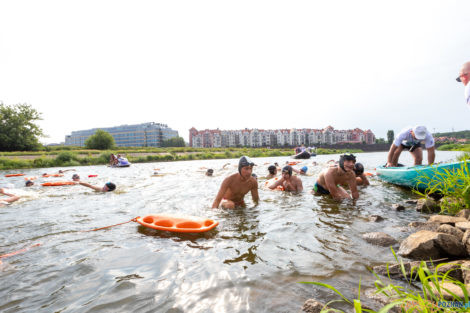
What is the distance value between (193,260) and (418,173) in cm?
637

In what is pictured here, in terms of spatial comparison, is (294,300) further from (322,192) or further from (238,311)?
(322,192)

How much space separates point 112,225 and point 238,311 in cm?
355

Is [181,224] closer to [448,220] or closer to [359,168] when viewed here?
[448,220]

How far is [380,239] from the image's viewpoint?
11.3 ft

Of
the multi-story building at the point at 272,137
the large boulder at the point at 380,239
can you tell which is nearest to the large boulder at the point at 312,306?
the large boulder at the point at 380,239

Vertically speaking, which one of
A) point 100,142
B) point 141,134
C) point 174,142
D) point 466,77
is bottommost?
point 466,77

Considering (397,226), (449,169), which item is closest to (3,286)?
(397,226)

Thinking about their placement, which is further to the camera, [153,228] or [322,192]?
[322,192]

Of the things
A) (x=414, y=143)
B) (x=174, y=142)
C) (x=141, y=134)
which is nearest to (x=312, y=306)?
(x=414, y=143)

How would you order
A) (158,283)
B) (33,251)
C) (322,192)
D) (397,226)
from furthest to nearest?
1. (322,192)
2. (397,226)
3. (33,251)
4. (158,283)

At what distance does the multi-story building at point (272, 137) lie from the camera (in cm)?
12494

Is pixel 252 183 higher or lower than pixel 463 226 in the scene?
higher

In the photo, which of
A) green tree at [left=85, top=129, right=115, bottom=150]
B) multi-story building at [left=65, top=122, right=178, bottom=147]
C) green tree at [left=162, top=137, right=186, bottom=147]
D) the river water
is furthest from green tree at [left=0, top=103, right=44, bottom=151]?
multi-story building at [left=65, top=122, right=178, bottom=147]

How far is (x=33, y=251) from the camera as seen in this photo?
3.45 meters
